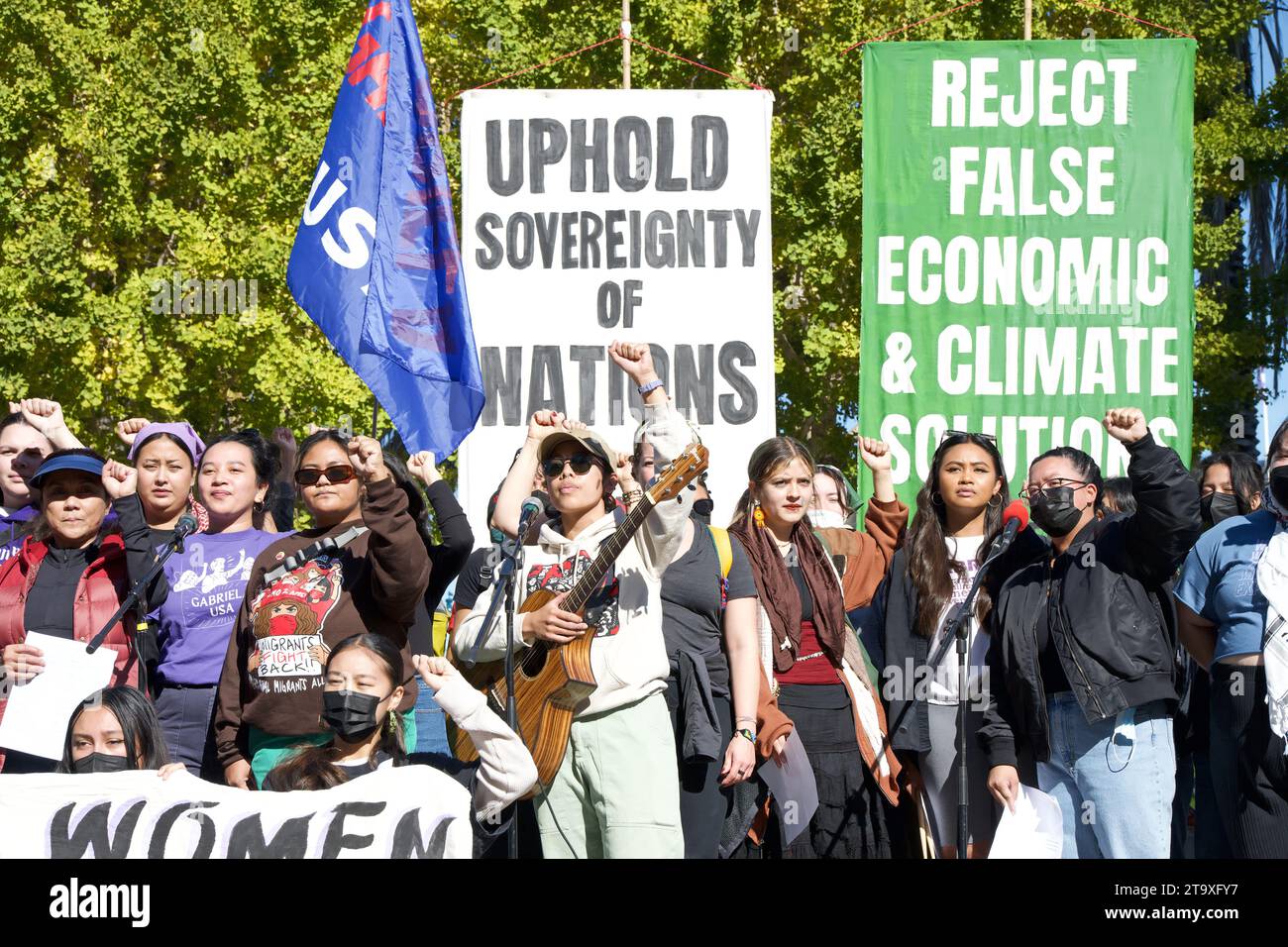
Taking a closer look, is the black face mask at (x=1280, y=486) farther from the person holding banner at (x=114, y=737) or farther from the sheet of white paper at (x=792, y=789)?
the person holding banner at (x=114, y=737)

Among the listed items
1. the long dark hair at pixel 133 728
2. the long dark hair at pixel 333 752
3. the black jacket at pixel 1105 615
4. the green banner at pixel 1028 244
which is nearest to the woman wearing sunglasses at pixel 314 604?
the long dark hair at pixel 333 752

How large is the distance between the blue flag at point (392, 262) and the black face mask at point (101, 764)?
242 centimetres

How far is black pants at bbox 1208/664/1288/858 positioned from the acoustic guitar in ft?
5.73

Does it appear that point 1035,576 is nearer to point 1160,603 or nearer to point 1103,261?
point 1160,603

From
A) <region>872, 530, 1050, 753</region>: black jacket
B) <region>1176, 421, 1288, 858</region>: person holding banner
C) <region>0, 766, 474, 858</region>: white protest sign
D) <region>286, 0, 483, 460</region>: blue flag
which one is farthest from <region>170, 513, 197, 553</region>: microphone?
<region>1176, 421, 1288, 858</region>: person holding banner

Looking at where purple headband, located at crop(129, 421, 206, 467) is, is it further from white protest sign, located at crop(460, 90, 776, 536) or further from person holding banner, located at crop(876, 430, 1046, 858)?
white protest sign, located at crop(460, 90, 776, 536)

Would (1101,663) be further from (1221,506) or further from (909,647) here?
(1221,506)

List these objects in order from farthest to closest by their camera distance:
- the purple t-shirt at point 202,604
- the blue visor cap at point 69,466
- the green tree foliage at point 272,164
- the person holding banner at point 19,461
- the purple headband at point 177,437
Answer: the green tree foliage at point 272,164 → the person holding banner at point 19,461 → the purple headband at point 177,437 → the blue visor cap at point 69,466 → the purple t-shirt at point 202,604

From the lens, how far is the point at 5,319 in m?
17.6

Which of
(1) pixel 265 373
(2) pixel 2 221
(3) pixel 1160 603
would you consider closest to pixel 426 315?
(3) pixel 1160 603

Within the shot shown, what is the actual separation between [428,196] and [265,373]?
11.4 metres

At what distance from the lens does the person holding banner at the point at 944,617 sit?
5.48 m

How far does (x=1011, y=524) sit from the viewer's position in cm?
530

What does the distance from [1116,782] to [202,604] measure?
3072mm
